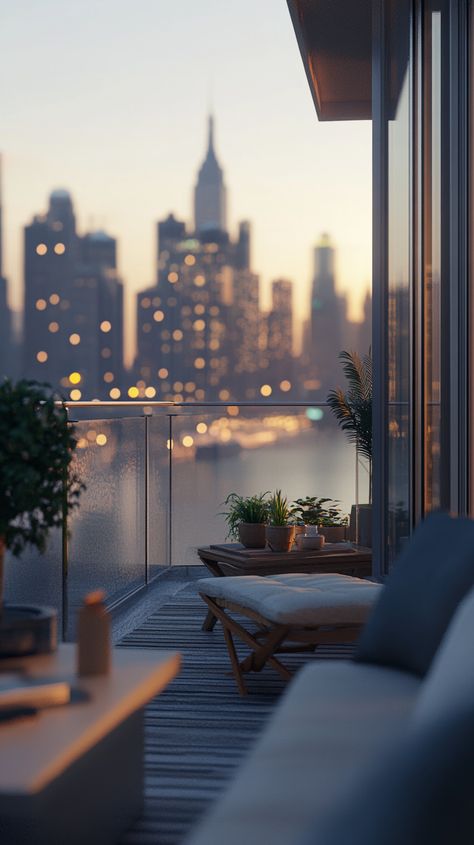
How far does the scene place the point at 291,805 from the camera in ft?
4.78

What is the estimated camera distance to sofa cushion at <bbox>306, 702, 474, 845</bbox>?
2.60ft

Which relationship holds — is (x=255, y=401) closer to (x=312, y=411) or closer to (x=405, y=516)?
(x=312, y=411)

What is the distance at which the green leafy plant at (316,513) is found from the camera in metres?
5.62

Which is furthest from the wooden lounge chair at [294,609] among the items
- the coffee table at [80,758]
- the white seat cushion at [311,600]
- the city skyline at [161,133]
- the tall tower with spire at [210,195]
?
the tall tower with spire at [210,195]

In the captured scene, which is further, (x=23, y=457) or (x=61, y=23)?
(x=61, y=23)

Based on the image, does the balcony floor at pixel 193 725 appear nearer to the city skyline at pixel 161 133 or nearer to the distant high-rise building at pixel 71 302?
the city skyline at pixel 161 133

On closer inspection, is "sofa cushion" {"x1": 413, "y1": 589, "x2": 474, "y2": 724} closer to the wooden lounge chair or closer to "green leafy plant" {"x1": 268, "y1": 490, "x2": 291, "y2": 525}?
the wooden lounge chair

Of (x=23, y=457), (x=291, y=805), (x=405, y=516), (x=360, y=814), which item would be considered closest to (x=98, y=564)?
(x=405, y=516)

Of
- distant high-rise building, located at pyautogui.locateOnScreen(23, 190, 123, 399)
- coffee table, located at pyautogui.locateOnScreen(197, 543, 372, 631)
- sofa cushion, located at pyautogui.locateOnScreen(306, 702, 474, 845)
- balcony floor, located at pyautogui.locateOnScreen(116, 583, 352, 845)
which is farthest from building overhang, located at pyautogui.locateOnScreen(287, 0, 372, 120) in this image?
sofa cushion, located at pyautogui.locateOnScreen(306, 702, 474, 845)

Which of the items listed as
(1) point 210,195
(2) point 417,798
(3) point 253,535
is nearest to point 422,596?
(2) point 417,798

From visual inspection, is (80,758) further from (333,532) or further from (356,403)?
(356,403)

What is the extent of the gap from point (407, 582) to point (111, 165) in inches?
774

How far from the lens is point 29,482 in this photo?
84.3 inches

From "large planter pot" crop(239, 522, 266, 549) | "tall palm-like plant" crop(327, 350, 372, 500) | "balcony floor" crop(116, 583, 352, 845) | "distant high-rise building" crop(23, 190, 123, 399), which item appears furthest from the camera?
"distant high-rise building" crop(23, 190, 123, 399)
